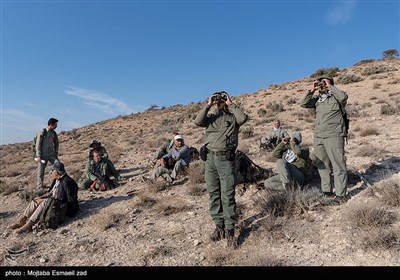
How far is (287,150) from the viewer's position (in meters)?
6.43

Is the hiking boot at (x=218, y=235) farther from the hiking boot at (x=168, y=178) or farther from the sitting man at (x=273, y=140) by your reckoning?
the sitting man at (x=273, y=140)

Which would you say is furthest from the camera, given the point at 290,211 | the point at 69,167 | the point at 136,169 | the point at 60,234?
the point at 69,167

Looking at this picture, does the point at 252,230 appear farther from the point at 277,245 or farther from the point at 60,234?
the point at 60,234

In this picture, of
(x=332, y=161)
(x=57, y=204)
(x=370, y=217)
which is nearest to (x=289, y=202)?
(x=332, y=161)

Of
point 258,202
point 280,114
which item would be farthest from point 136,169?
point 280,114

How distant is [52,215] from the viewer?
5.59 meters

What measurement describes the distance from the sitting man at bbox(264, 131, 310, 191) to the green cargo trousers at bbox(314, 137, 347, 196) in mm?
586

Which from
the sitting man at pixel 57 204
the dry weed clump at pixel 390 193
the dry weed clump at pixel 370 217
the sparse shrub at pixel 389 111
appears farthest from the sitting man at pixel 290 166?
the sparse shrub at pixel 389 111

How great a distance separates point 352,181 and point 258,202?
206cm

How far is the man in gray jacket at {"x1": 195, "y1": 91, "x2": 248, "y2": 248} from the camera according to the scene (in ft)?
14.1

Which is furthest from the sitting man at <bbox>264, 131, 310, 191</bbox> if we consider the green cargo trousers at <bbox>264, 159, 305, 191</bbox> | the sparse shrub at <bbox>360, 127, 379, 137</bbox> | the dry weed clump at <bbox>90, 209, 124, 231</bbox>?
the sparse shrub at <bbox>360, 127, 379, 137</bbox>

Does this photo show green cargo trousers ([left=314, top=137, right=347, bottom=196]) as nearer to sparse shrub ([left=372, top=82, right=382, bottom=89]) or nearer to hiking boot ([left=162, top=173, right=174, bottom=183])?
hiking boot ([left=162, top=173, right=174, bottom=183])

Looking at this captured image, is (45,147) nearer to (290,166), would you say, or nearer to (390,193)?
(290,166)

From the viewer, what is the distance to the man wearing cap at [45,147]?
7.93 meters
